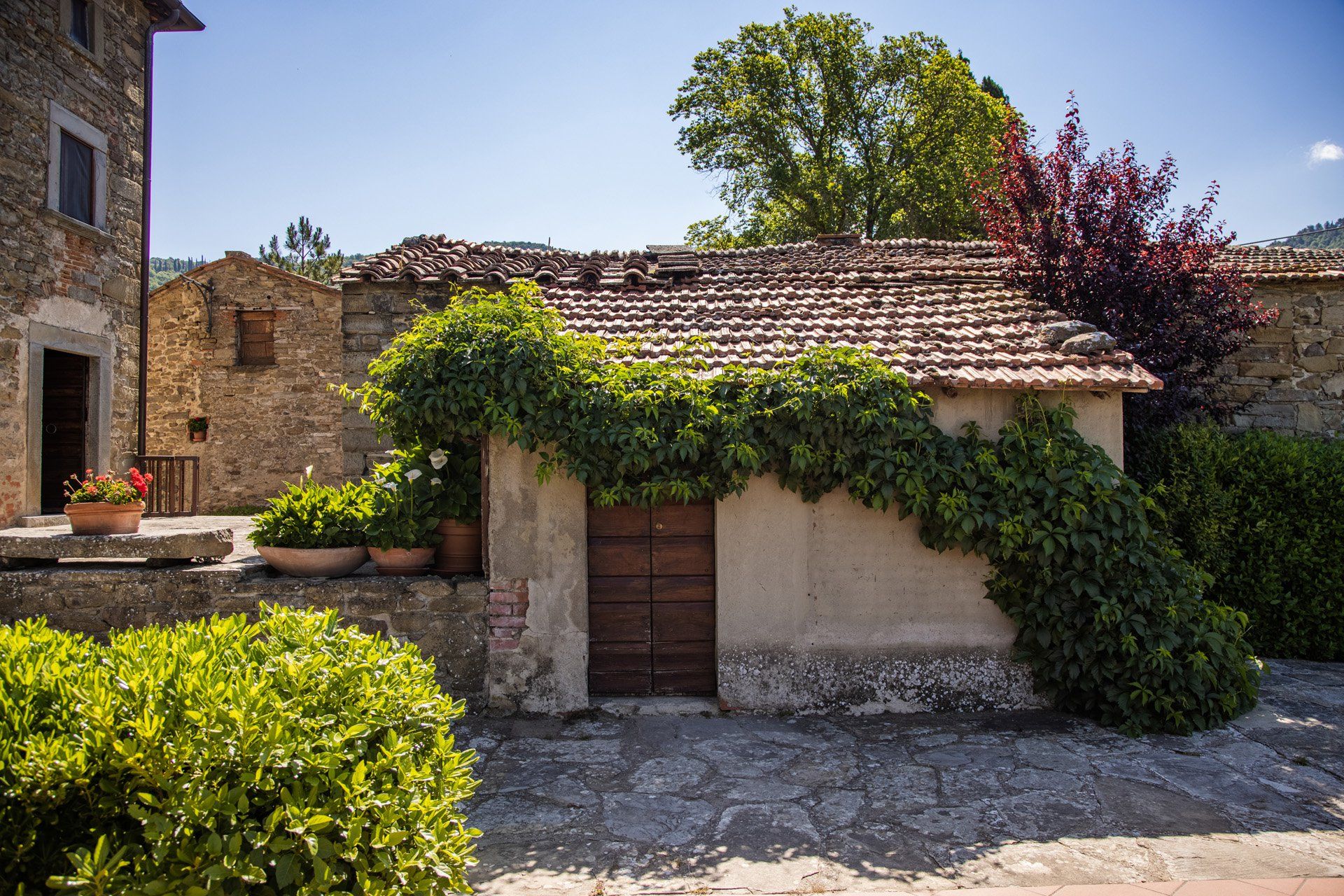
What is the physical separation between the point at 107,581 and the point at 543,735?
354cm

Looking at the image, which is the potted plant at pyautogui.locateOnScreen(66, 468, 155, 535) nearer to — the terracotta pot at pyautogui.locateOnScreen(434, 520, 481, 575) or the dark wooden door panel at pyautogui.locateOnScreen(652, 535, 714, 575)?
the terracotta pot at pyautogui.locateOnScreen(434, 520, 481, 575)

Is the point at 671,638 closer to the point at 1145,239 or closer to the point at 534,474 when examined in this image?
the point at 534,474

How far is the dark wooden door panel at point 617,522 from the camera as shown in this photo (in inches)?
234

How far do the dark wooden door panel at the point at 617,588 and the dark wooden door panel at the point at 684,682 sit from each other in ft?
2.00

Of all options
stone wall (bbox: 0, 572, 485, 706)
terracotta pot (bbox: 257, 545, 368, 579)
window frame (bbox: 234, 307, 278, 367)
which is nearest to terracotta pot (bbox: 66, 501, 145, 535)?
stone wall (bbox: 0, 572, 485, 706)

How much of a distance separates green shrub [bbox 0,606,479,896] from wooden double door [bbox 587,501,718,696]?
3.10 metres

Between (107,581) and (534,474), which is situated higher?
(534,474)

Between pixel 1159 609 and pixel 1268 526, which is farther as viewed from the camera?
pixel 1268 526

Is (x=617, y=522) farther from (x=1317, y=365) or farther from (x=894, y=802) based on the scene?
(x=1317, y=365)

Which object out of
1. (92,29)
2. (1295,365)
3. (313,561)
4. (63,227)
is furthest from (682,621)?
(92,29)

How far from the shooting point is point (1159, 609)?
5457 mm

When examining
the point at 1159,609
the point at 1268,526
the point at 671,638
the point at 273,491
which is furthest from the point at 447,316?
the point at 273,491

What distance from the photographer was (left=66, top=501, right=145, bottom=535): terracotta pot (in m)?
6.15

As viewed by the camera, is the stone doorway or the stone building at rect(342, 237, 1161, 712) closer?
the stone building at rect(342, 237, 1161, 712)
